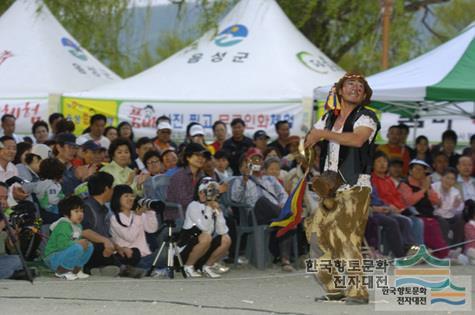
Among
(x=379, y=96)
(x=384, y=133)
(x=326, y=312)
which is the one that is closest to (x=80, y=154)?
(x=379, y=96)

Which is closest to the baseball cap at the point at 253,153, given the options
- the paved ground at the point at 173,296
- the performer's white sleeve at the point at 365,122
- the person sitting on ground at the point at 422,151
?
the paved ground at the point at 173,296

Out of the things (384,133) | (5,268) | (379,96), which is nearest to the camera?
(5,268)

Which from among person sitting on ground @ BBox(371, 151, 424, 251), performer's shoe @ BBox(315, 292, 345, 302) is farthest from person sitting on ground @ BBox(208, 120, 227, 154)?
performer's shoe @ BBox(315, 292, 345, 302)

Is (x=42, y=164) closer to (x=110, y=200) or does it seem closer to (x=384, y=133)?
(x=110, y=200)

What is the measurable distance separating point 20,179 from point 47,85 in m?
6.56

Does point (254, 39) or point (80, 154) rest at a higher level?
point (254, 39)

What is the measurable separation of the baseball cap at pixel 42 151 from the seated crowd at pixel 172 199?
0.02 m

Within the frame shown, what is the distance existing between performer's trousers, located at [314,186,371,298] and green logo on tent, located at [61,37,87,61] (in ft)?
36.1

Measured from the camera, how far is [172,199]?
1157 centimetres

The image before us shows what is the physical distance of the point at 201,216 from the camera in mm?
11281

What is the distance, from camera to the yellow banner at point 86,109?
16.6 metres

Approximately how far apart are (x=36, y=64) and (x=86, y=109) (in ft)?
6.39

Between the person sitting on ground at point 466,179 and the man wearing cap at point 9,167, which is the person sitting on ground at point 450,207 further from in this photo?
the man wearing cap at point 9,167

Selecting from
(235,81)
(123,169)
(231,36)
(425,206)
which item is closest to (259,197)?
(123,169)
